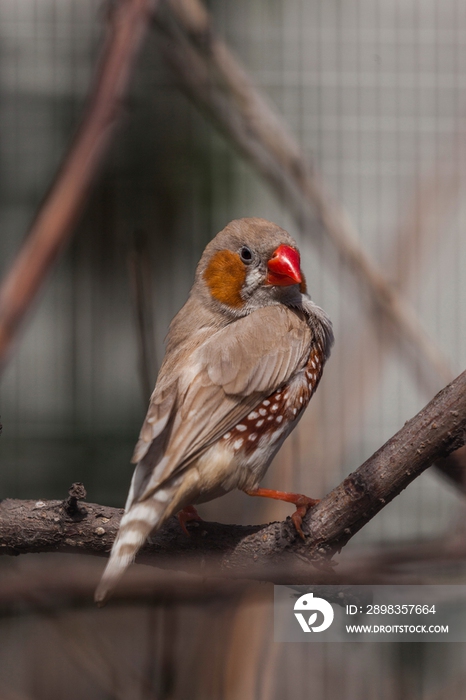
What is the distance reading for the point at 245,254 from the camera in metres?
1.99

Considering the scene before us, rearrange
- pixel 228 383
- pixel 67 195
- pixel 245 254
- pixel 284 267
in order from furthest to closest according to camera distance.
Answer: pixel 245 254 < pixel 284 267 < pixel 228 383 < pixel 67 195

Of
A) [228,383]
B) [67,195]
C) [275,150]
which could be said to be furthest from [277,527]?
[275,150]

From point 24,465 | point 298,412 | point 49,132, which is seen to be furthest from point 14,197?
point 298,412

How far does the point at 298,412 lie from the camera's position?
1858mm

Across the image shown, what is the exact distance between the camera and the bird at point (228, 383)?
5.28ft

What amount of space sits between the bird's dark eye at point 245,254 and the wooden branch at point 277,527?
28.1 inches

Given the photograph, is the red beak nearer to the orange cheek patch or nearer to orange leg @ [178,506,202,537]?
the orange cheek patch

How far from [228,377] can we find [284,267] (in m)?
0.35

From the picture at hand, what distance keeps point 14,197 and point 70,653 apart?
300 cm

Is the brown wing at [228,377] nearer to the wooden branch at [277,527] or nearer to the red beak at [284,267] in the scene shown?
the red beak at [284,267]

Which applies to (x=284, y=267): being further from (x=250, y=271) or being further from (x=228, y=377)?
(x=228, y=377)

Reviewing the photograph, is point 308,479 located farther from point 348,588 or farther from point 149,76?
point 149,76

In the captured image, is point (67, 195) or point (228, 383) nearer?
point (67, 195)

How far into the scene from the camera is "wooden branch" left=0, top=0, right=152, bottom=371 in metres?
0.95
